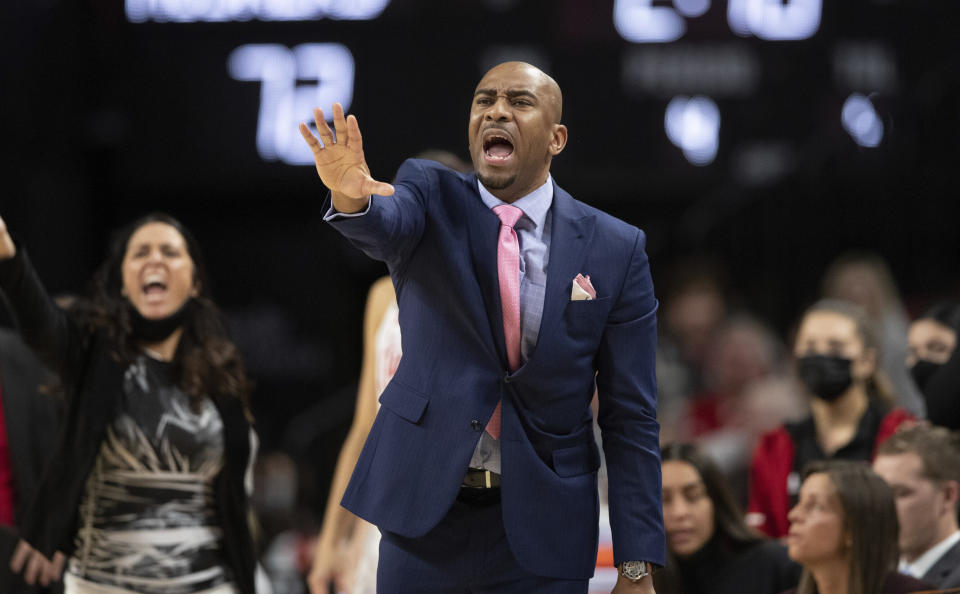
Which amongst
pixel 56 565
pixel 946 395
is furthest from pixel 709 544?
pixel 56 565

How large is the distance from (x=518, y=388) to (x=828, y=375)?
2541mm

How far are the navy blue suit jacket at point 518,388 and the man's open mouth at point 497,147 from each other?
0.35 feet

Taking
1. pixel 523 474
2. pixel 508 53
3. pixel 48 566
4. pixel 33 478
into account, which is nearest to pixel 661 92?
pixel 508 53

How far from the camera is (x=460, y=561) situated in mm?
2791

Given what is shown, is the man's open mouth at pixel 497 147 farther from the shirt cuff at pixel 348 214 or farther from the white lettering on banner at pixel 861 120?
the white lettering on banner at pixel 861 120

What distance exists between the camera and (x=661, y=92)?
8086 mm

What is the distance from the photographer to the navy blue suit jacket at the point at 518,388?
110 inches

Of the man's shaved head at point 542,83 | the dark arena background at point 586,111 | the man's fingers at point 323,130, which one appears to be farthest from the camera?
the dark arena background at point 586,111

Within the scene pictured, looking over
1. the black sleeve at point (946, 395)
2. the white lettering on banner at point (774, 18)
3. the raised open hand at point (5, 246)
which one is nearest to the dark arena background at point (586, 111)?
the white lettering on banner at point (774, 18)

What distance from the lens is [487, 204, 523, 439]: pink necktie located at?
2857mm

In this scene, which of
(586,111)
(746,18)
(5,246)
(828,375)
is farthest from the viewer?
(586,111)

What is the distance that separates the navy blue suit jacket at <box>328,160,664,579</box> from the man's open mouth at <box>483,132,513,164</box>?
106 millimetres

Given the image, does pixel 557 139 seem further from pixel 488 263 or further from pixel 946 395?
pixel 946 395

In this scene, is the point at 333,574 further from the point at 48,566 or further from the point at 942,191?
the point at 942,191
